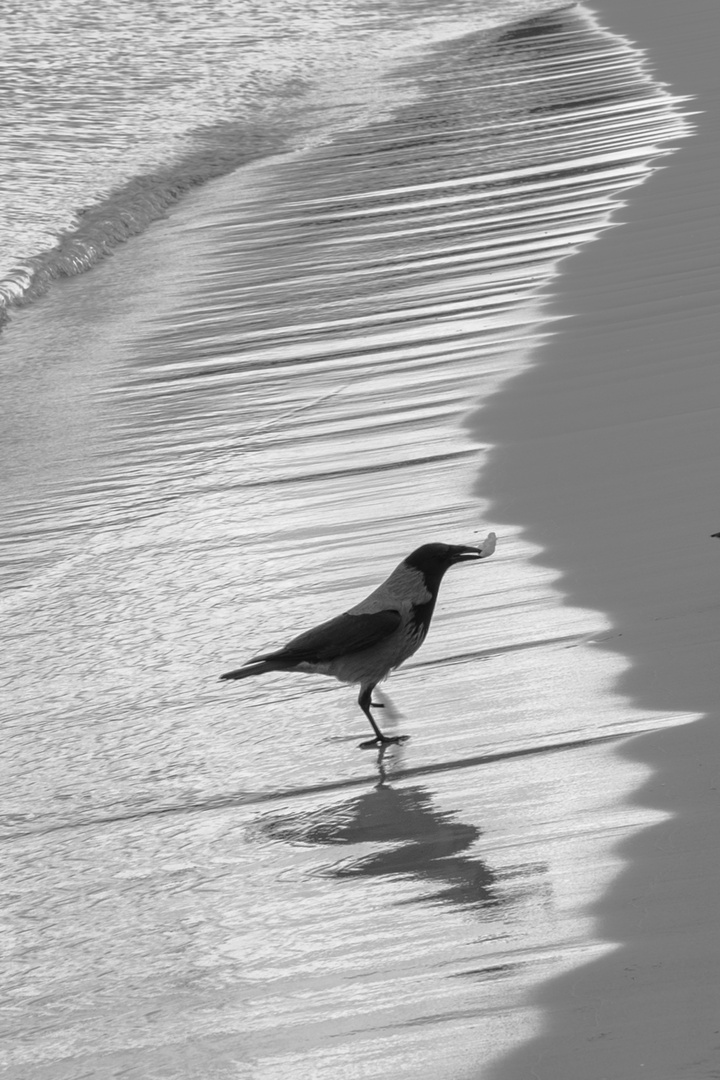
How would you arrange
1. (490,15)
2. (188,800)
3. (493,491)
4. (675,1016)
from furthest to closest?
(490,15) → (493,491) → (188,800) → (675,1016)

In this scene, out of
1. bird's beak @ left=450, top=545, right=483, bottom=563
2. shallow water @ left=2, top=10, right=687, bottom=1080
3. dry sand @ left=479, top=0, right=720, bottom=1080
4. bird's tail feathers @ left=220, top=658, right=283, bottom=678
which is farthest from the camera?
bird's beak @ left=450, top=545, right=483, bottom=563

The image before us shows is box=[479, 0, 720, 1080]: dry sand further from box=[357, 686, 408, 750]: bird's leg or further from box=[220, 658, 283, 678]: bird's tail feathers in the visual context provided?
box=[220, 658, 283, 678]: bird's tail feathers

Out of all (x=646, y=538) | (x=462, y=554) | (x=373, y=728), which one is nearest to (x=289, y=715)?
(x=373, y=728)

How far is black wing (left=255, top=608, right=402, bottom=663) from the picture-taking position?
3.69 meters

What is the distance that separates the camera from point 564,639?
4.03 metres

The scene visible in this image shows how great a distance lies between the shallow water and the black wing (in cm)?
24

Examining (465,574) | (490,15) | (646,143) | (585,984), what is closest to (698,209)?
(646,143)

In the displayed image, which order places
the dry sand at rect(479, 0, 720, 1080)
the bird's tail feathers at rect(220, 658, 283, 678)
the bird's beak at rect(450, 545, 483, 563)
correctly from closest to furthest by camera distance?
1. the dry sand at rect(479, 0, 720, 1080)
2. the bird's tail feathers at rect(220, 658, 283, 678)
3. the bird's beak at rect(450, 545, 483, 563)

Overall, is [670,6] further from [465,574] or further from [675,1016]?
[675,1016]

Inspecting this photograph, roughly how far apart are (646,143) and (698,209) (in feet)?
7.65

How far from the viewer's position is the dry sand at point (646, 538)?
2537mm

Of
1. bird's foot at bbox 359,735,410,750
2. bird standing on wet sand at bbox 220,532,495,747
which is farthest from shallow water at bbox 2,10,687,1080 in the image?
bird standing on wet sand at bbox 220,532,495,747

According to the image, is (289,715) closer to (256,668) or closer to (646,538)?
(256,668)

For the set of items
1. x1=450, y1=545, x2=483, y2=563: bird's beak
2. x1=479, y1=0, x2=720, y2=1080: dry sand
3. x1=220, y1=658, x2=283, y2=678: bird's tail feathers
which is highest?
x1=450, y1=545, x2=483, y2=563: bird's beak
